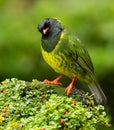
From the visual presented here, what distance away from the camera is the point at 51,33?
521 cm

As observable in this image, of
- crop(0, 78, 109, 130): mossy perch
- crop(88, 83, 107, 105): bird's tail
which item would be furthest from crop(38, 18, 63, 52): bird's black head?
crop(88, 83, 107, 105): bird's tail

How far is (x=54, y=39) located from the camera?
5.25 m

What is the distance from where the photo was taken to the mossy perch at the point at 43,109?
12.9 ft

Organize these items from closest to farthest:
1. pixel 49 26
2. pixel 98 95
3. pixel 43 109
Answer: pixel 43 109 < pixel 49 26 < pixel 98 95

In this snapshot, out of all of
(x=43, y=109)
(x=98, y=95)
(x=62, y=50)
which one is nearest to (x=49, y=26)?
(x=62, y=50)

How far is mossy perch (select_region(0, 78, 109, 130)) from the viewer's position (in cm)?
394

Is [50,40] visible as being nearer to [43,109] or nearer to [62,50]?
[62,50]

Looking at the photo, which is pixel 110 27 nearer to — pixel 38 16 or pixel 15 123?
pixel 38 16

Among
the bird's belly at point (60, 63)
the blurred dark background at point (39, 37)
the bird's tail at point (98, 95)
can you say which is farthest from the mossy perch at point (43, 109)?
the blurred dark background at point (39, 37)

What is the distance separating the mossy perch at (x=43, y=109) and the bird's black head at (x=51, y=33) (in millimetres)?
371

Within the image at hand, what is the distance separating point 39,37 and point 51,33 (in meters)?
2.68

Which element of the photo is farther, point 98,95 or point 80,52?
point 98,95

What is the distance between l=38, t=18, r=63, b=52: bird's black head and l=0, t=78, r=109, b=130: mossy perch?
1.22 ft

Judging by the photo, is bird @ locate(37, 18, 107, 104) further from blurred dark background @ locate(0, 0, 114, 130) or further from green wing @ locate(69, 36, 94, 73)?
blurred dark background @ locate(0, 0, 114, 130)
